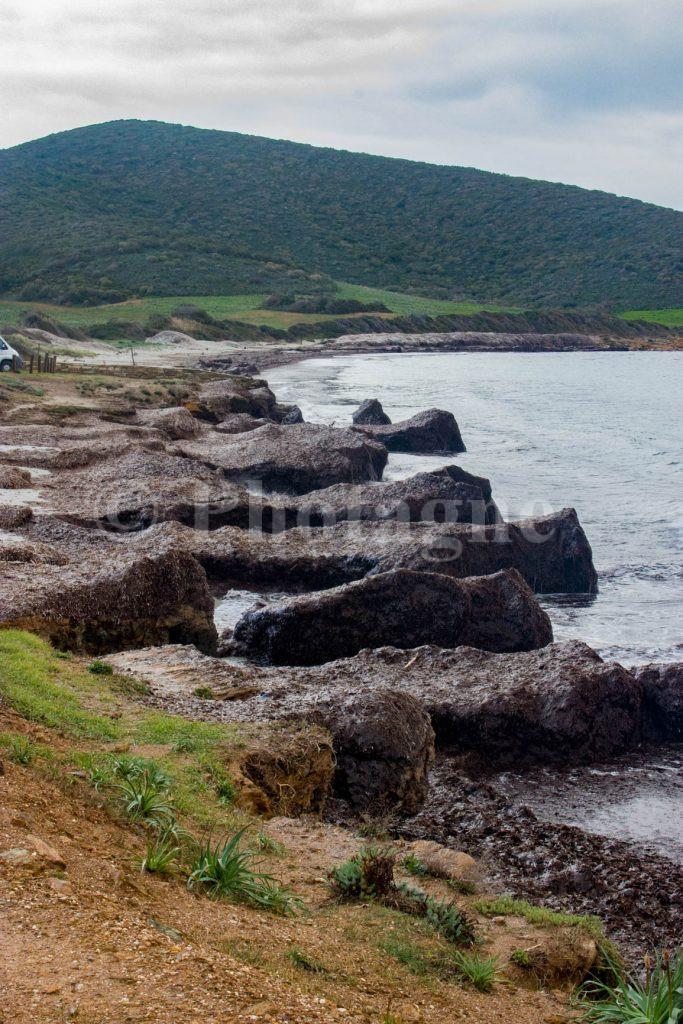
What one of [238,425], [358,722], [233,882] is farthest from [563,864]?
[238,425]

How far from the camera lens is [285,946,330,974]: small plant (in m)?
4.47

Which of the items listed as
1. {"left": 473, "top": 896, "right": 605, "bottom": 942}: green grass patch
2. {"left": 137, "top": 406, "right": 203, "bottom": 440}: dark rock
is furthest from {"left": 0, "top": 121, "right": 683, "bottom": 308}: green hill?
{"left": 473, "top": 896, "right": 605, "bottom": 942}: green grass patch

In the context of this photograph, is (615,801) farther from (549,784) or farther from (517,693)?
(517,693)

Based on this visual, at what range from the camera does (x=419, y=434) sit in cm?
2716

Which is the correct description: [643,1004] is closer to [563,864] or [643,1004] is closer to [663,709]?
[563,864]

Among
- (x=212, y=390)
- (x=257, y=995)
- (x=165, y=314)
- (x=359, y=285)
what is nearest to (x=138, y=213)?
(x=359, y=285)

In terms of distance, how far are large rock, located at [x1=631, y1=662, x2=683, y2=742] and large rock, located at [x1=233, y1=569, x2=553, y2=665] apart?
6.36 feet

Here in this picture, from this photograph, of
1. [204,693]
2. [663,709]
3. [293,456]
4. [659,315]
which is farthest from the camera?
[659,315]

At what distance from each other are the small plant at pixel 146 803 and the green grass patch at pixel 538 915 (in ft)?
5.74

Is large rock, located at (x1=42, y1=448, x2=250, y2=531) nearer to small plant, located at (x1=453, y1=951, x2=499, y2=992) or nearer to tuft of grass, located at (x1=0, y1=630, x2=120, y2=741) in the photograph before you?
tuft of grass, located at (x1=0, y1=630, x2=120, y2=741)

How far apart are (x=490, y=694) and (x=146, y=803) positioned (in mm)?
3899

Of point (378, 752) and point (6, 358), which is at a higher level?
point (6, 358)

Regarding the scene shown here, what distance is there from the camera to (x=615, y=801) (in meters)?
8.02

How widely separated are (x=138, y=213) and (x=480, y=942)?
111 metres
